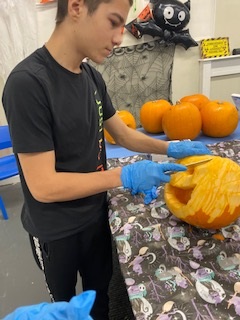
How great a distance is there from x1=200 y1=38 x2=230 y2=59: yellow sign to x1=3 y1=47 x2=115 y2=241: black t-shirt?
1432mm

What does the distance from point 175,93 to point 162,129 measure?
0.76 metres

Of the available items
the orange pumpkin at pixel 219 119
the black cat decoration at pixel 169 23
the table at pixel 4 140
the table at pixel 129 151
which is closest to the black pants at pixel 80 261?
the table at pixel 129 151

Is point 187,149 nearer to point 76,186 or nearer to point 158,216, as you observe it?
point 158,216

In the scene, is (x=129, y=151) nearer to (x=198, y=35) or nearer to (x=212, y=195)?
(x=212, y=195)

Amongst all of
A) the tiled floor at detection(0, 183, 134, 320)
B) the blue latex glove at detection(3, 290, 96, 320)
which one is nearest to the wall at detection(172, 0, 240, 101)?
the tiled floor at detection(0, 183, 134, 320)

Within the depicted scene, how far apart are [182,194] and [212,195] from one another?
0.39 feet

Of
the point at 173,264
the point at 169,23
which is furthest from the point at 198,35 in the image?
the point at 173,264

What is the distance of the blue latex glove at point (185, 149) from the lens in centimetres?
86

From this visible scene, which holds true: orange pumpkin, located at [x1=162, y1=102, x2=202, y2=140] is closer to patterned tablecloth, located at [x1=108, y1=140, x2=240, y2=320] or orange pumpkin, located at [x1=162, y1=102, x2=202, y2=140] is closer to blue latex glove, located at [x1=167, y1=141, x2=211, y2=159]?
blue latex glove, located at [x1=167, y1=141, x2=211, y2=159]

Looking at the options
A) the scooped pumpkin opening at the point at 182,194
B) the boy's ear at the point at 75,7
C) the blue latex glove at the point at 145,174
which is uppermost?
the boy's ear at the point at 75,7

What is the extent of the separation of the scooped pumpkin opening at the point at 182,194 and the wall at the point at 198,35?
151cm

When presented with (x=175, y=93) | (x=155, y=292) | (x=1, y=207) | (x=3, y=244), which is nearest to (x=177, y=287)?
(x=155, y=292)

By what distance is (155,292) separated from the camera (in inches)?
23.8

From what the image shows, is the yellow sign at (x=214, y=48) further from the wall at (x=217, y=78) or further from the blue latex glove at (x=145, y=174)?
the blue latex glove at (x=145, y=174)
